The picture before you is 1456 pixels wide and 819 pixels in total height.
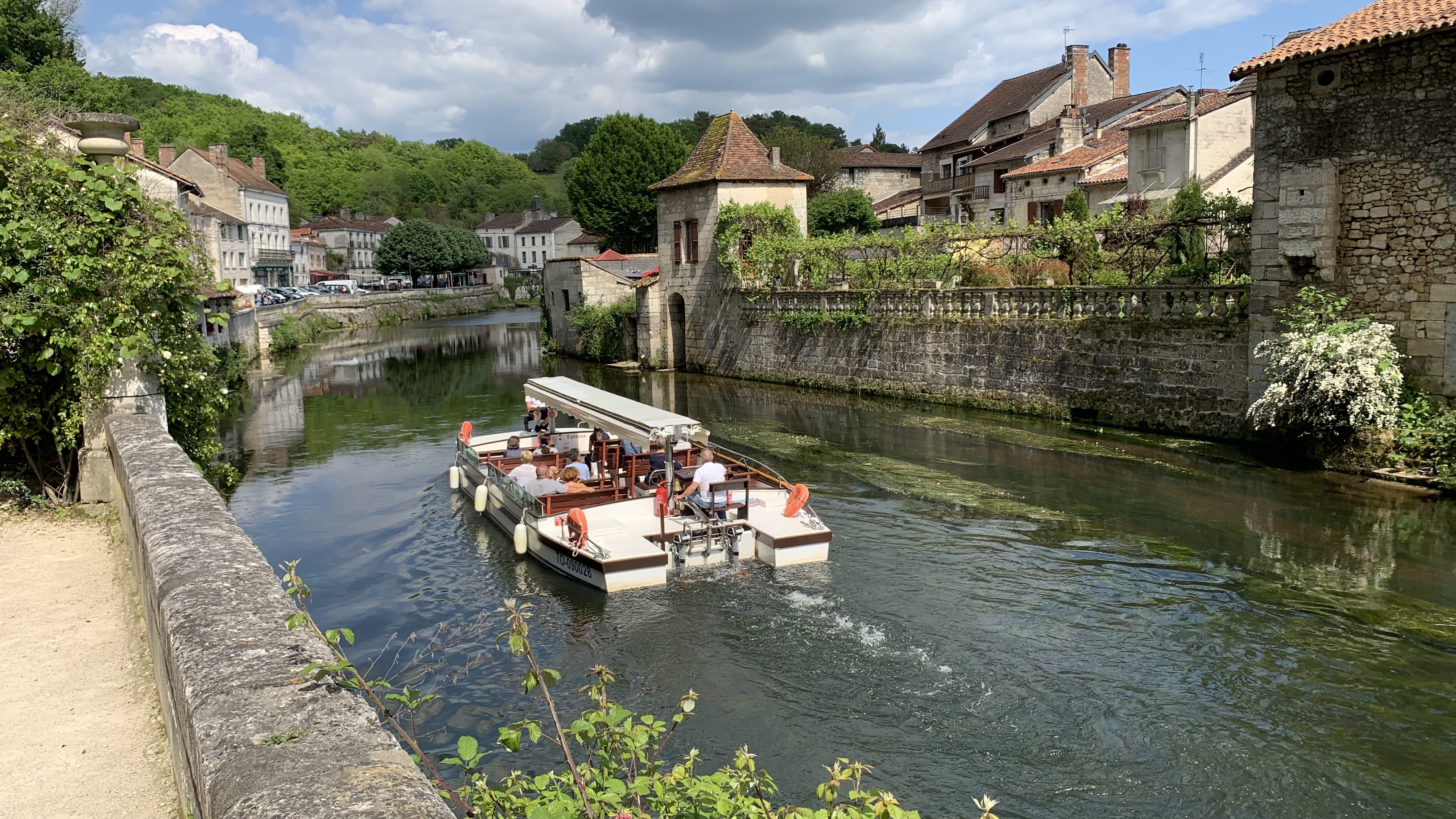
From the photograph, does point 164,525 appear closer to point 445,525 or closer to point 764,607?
point 764,607

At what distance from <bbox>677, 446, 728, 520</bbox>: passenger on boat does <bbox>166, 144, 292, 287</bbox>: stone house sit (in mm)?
48923

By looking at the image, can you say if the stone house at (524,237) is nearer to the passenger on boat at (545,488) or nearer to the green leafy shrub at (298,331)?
the green leafy shrub at (298,331)

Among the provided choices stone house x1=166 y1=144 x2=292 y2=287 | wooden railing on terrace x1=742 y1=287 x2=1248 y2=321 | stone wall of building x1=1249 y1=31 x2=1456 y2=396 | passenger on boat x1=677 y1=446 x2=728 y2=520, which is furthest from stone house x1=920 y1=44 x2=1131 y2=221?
stone house x1=166 y1=144 x2=292 y2=287

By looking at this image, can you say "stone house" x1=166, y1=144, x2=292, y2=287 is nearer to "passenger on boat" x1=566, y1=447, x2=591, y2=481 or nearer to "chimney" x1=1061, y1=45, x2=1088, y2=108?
"chimney" x1=1061, y1=45, x2=1088, y2=108

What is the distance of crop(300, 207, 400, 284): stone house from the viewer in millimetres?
96062

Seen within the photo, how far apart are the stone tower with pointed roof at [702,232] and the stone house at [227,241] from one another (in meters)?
21.3

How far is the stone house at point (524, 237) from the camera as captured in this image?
103750 millimetres

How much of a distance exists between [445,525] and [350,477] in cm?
413

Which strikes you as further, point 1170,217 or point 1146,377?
point 1170,217

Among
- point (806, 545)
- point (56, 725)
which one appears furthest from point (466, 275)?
point (56, 725)

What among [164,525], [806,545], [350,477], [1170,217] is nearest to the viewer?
[164,525]

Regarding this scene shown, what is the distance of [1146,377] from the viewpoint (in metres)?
20.2

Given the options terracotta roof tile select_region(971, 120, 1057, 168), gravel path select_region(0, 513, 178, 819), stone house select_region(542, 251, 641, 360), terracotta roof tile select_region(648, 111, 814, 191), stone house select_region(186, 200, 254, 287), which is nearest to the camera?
gravel path select_region(0, 513, 178, 819)

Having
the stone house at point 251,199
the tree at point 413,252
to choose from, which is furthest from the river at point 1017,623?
the tree at point 413,252
